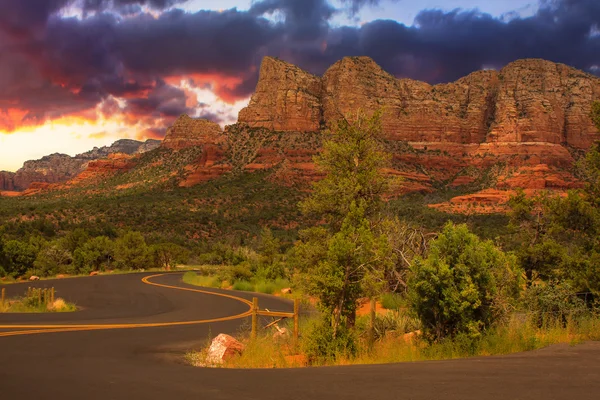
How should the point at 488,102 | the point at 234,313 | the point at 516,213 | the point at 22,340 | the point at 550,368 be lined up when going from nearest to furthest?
the point at 550,368
the point at 22,340
the point at 516,213
the point at 234,313
the point at 488,102

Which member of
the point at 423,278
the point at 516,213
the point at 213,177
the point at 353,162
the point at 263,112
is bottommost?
the point at 423,278

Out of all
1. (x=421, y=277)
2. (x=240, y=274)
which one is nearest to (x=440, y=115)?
(x=240, y=274)

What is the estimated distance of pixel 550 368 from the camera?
820 centimetres

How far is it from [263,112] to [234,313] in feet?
391

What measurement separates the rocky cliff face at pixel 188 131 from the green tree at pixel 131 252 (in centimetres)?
11583

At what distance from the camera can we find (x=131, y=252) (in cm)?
5731

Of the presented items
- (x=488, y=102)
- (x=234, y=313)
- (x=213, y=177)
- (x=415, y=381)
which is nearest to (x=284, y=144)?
(x=213, y=177)

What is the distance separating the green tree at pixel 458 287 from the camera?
10.4 meters

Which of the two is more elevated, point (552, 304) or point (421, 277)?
point (421, 277)

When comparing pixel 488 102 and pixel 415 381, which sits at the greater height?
pixel 488 102

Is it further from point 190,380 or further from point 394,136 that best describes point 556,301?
point 394,136

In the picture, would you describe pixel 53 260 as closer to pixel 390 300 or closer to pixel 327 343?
pixel 390 300

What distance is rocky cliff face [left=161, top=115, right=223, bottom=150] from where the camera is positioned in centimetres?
17300

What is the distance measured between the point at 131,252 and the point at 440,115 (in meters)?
108
